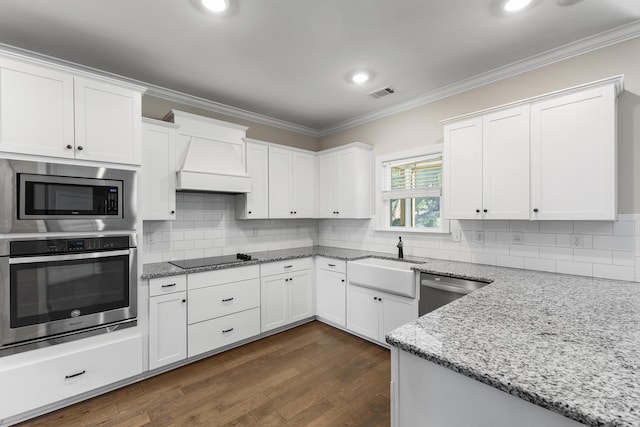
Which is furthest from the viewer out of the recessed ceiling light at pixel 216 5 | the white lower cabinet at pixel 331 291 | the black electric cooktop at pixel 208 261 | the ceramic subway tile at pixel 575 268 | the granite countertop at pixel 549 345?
the white lower cabinet at pixel 331 291

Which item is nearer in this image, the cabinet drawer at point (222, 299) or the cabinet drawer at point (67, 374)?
the cabinet drawer at point (67, 374)

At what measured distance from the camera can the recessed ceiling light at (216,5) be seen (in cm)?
188

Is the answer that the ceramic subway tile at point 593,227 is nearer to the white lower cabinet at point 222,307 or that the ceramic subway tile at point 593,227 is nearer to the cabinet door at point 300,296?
the cabinet door at point 300,296

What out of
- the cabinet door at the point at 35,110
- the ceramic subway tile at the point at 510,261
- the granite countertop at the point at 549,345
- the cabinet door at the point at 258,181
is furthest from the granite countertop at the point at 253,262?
the granite countertop at the point at 549,345

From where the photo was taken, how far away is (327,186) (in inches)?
167

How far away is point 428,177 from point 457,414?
2.85 meters

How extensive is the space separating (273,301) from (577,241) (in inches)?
116

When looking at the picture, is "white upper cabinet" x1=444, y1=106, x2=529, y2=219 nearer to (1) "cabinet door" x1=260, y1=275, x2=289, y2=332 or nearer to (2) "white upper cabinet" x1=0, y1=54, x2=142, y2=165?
(1) "cabinet door" x1=260, y1=275, x2=289, y2=332

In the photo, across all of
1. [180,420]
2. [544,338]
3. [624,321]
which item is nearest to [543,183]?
[624,321]

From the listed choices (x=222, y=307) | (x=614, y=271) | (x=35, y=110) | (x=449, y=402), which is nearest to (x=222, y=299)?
(x=222, y=307)

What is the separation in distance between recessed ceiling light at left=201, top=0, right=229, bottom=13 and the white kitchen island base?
2.20 m

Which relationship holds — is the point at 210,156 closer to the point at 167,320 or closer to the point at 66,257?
the point at 66,257

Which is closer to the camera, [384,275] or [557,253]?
[557,253]

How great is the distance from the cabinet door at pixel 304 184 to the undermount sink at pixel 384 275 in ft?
3.74
